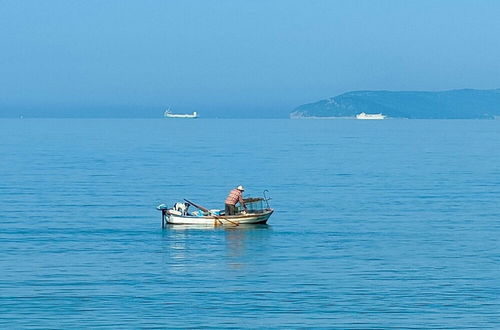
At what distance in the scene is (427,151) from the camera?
137250 mm

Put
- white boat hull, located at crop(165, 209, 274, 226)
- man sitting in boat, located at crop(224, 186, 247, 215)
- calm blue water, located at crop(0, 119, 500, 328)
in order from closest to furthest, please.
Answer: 1. calm blue water, located at crop(0, 119, 500, 328)
2. white boat hull, located at crop(165, 209, 274, 226)
3. man sitting in boat, located at crop(224, 186, 247, 215)

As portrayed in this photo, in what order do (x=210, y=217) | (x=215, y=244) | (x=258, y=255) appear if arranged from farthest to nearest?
(x=210, y=217), (x=215, y=244), (x=258, y=255)

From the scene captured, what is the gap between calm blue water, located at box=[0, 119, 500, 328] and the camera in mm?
33500

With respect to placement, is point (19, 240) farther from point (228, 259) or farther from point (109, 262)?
point (228, 259)

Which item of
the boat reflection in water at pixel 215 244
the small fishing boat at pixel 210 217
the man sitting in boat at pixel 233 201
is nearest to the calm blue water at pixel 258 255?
the boat reflection in water at pixel 215 244

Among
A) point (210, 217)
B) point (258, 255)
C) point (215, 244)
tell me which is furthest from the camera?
point (210, 217)

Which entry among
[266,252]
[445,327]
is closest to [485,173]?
[266,252]

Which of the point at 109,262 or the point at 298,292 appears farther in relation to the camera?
the point at 109,262

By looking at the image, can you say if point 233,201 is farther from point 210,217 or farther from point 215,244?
point 215,244

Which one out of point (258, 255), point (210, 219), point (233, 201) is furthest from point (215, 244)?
point (233, 201)

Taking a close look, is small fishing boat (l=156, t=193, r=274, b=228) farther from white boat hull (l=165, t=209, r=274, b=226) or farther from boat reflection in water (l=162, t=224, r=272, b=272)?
boat reflection in water (l=162, t=224, r=272, b=272)

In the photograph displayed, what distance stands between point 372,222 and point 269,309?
22.4 metres

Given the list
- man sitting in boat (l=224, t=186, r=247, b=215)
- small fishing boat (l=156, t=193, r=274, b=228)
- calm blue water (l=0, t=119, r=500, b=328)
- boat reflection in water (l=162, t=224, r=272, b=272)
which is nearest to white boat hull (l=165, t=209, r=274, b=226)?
small fishing boat (l=156, t=193, r=274, b=228)

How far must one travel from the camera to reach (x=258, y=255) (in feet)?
147
